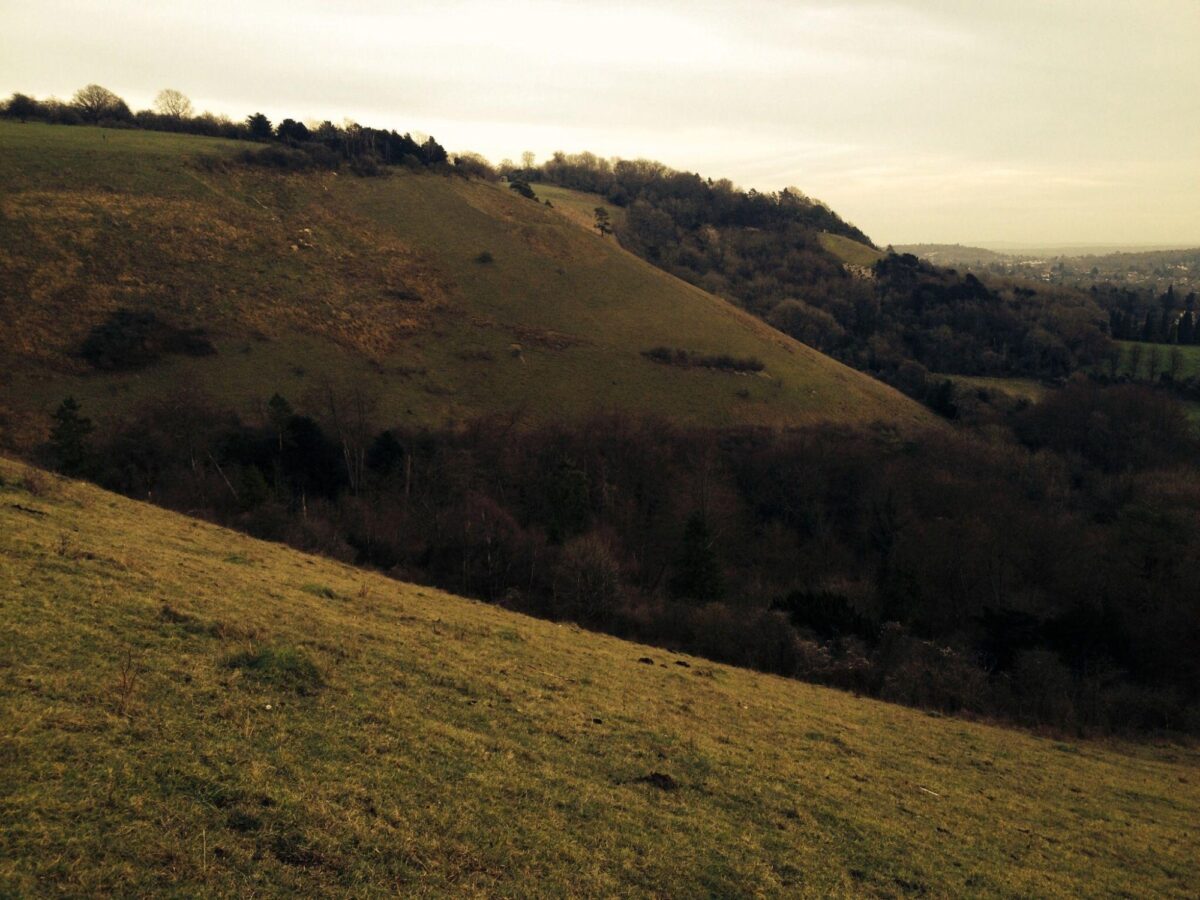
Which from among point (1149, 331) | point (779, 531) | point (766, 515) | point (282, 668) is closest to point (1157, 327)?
point (1149, 331)

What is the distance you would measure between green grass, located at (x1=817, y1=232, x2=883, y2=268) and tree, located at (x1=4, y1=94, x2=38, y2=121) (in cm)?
15866

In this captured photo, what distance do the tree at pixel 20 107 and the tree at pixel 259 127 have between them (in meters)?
26.3

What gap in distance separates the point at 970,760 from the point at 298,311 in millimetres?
69859

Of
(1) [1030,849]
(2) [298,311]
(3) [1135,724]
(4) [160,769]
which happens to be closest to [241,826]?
(4) [160,769]

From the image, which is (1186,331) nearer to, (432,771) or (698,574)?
(698,574)

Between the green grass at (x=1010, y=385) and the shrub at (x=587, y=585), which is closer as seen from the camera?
the shrub at (x=587, y=585)

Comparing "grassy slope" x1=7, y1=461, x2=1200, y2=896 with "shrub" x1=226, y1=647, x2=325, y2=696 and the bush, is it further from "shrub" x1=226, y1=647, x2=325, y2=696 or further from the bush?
the bush

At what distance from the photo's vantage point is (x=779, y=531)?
→ 64.5m

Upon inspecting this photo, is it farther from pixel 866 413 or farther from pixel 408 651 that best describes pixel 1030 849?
pixel 866 413

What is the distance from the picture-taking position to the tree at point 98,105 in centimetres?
9750

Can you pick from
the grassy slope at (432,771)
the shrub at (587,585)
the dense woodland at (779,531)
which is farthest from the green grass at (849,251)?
the grassy slope at (432,771)

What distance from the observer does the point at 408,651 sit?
47.3ft

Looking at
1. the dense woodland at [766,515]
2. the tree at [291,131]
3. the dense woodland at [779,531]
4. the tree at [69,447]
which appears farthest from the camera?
the tree at [291,131]

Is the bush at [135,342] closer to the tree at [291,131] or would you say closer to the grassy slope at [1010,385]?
the tree at [291,131]
